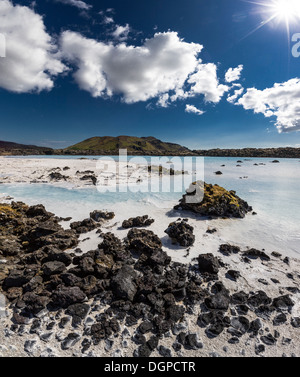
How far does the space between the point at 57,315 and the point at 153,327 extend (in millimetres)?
2483

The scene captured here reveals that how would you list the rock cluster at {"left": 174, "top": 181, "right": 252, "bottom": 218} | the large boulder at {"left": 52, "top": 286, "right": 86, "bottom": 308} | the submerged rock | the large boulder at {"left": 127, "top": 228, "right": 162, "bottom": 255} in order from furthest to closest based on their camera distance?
1. the rock cluster at {"left": 174, "top": 181, "right": 252, "bottom": 218}
2. the submerged rock
3. the large boulder at {"left": 127, "top": 228, "right": 162, "bottom": 255}
4. the large boulder at {"left": 52, "top": 286, "right": 86, "bottom": 308}

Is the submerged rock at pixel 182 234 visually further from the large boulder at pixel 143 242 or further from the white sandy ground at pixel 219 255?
the large boulder at pixel 143 242

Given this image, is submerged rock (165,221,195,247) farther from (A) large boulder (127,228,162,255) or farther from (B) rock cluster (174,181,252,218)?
(B) rock cluster (174,181,252,218)

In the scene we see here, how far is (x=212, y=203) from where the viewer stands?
39.6ft

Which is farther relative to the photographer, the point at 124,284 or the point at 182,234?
the point at 182,234

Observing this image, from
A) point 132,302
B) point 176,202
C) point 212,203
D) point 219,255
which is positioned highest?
point 212,203

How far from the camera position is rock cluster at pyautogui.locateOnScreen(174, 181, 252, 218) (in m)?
11.7

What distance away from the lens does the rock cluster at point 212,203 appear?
1173 cm

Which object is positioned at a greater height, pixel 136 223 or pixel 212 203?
pixel 212 203

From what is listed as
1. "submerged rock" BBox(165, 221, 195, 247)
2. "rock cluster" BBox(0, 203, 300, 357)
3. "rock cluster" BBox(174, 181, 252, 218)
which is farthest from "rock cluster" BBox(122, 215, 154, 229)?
"rock cluster" BBox(174, 181, 252, 218)

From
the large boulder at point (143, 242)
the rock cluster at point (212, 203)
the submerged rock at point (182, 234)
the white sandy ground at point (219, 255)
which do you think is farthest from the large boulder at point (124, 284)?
the rock cluster at point (212, 203)

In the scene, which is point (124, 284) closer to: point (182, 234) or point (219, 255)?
point (182, 234)

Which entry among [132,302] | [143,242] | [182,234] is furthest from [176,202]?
[132,302]

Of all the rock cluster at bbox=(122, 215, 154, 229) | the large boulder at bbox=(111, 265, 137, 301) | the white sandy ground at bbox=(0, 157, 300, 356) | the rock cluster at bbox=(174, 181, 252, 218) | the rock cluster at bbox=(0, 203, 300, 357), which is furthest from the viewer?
the rock cluster at bbox=(174, 181, 252, 218)
